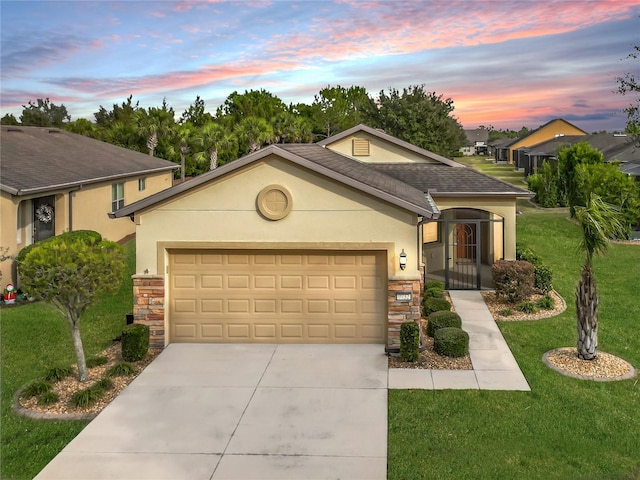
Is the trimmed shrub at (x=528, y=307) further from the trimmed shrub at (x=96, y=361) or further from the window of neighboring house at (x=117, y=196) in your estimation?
the window of neighboring house at (x=117, y=196)

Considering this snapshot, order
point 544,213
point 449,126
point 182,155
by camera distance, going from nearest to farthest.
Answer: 1. point 544,213
2. point 182,155
3. point 449,126

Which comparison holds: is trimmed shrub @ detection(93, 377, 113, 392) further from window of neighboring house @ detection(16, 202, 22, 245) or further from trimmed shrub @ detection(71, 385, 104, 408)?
window of neighboring house @ detection(16, 202, 22, 245)

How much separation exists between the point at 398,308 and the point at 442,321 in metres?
1.38

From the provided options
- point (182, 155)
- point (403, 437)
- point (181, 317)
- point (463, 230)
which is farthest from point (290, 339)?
point (182, 155)

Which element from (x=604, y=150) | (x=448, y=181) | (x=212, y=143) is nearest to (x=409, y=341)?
(x=448, y=181)

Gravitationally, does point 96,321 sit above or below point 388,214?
below

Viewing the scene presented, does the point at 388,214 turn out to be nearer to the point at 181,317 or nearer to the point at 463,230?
the point at 181,317

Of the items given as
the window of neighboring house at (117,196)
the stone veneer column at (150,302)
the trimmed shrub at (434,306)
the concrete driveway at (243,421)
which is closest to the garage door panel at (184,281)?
the stone veneer column at (150,302)

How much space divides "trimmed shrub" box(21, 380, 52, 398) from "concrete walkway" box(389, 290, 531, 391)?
20.8 ft

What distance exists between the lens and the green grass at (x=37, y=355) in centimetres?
821

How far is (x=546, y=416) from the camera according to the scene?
917 cm

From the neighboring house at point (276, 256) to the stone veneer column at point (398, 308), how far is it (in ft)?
0.07

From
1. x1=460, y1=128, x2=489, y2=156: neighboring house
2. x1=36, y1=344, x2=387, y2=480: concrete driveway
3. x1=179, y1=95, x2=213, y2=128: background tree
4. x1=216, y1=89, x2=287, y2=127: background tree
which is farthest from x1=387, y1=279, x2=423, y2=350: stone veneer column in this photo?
x1=460, y1=128, x2=489, y2=156: neighboring house

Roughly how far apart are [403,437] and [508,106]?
1275 inches
